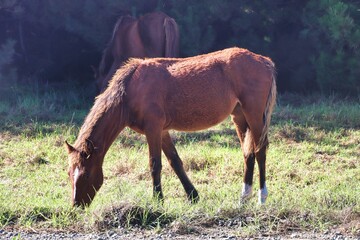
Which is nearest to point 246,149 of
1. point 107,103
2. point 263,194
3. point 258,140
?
point 258,140

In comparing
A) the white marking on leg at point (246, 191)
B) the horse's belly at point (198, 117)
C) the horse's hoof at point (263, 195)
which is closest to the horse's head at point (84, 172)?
the horse's belly at point (198, 117)

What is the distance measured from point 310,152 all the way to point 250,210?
3.27 m

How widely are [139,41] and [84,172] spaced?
21.7 feet

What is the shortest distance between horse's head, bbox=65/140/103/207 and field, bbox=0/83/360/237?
0.15m

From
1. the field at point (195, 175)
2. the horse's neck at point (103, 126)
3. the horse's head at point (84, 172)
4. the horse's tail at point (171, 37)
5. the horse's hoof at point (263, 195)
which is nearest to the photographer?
the field at point (195, 175)

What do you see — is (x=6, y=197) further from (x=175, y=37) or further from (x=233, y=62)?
(x=175, y=37)

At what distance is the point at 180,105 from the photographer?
6.93 metres

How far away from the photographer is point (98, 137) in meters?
6.61

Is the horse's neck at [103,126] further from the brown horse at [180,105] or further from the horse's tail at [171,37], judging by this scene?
the horse's tail at [171,37]

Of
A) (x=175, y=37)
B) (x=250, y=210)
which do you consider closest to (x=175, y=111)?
(x=250, y=210)

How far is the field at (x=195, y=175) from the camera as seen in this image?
18.7ft

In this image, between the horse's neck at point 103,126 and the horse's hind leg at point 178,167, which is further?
the horse's hind leg at point 178,167

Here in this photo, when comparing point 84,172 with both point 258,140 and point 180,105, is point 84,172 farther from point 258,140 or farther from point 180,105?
point 258,140

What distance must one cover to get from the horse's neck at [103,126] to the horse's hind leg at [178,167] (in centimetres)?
66
